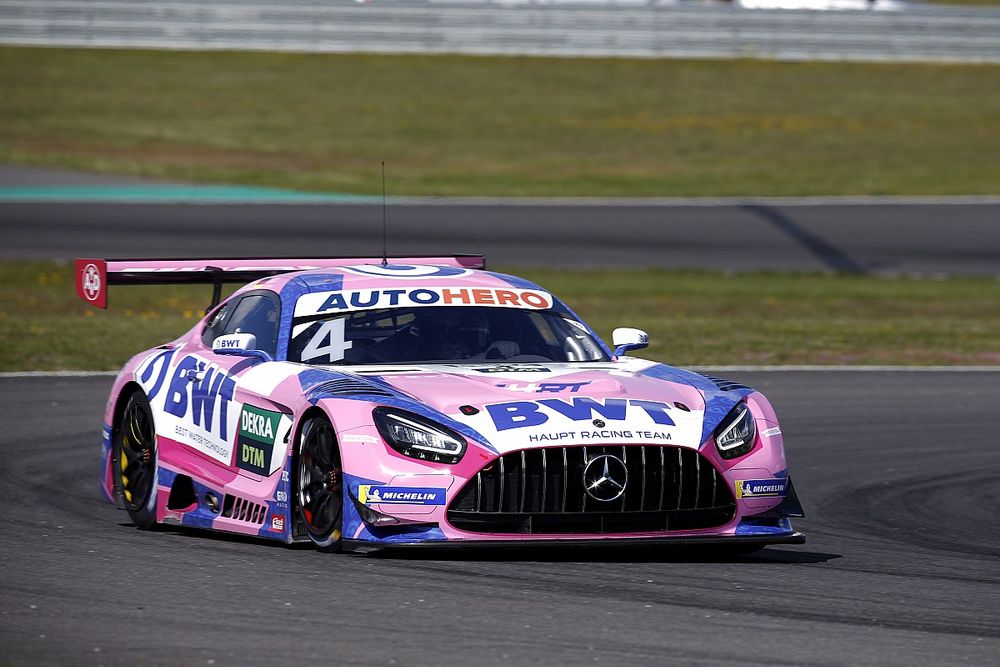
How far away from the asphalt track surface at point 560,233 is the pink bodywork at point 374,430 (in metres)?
12.5

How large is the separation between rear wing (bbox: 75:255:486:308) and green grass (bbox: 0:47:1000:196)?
17.1m

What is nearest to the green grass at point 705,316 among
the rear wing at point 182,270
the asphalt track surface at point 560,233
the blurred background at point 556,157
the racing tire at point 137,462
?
the blurred background at point 556,157

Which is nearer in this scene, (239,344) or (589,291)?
(239,344)

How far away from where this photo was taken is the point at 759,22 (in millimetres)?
35844

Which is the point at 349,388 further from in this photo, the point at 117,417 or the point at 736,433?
the point at 117,417

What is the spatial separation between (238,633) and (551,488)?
173 cm

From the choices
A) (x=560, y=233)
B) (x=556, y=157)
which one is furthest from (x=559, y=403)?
(x=556, y=157)

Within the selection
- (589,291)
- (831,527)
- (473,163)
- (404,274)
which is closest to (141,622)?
(404,274)

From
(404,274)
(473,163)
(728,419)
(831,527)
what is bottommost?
(831,527)

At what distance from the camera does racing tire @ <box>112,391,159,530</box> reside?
856cm

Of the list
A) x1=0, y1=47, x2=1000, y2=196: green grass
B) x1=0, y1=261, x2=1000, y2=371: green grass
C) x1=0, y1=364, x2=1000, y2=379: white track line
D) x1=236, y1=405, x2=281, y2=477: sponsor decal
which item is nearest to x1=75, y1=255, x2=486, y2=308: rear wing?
x1=236, y1=405, x2=281, y2=477: sponsor decal

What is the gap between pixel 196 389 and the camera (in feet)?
27.5

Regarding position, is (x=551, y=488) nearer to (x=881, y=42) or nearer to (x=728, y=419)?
(x=728, y=419)

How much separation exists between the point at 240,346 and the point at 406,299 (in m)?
0.82
